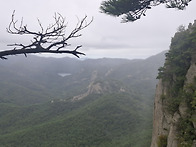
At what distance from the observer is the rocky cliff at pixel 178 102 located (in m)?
7.75

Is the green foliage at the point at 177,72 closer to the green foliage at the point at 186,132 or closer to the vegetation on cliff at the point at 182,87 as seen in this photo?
the vegetation on cliff at the point at 182,87

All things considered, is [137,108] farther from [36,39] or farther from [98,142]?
[36,39]

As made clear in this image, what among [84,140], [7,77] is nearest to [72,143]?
[84,140]

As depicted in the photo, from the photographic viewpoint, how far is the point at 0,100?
9469 centimetres

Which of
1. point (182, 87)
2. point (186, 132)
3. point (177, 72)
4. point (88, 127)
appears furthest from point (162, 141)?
point (88, 127)

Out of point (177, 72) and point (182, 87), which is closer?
point (182, 87)

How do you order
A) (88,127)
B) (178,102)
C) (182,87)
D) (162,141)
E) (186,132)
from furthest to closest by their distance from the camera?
1. (88,127)
2. (182,87)
3. (162,141)
4. (178,102)
5. (186,132)

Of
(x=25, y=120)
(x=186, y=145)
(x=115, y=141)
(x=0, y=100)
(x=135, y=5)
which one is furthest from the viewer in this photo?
(x=0, y=100)

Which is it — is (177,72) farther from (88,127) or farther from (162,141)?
(88,127)

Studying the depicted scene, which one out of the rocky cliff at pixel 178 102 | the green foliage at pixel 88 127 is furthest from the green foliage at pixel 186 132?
the green foliage at pixel 88 127

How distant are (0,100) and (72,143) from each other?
239ft

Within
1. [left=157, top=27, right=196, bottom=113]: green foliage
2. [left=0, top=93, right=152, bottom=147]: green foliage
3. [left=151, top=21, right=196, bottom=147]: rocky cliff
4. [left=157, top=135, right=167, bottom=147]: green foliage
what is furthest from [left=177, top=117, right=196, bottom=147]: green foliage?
[left=0, top=93, right=152, bottom=147]: green foliage

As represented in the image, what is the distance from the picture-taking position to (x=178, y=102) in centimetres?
895

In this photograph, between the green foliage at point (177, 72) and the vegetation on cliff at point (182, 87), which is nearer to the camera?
the vegetation on cliff at point (182, 87)
